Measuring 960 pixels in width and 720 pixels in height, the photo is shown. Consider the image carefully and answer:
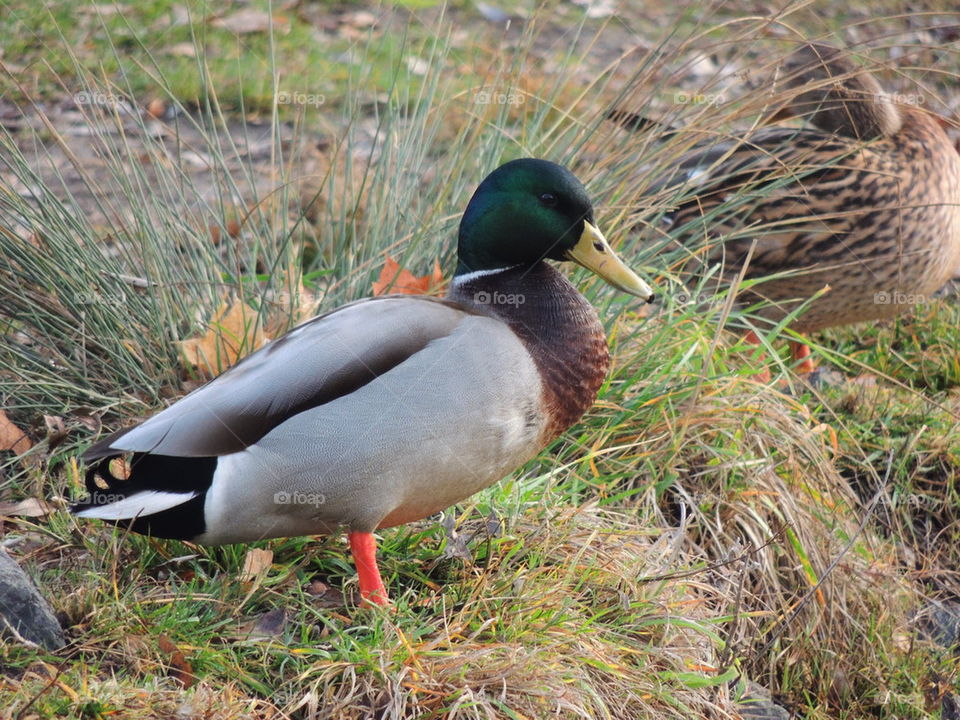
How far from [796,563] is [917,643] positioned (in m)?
0.42

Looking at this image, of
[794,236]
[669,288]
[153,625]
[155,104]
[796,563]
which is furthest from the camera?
[155,104]

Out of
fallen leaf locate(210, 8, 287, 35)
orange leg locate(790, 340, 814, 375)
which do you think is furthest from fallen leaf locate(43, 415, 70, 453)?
fallen leaf locate(210, 8, 287, 35)

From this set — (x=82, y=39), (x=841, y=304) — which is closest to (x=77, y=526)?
(x=841, y=304)

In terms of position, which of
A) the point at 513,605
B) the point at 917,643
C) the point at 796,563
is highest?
the point at 513,605

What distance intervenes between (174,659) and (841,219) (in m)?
2.61

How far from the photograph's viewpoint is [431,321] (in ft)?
7.88

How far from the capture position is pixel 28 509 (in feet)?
8.79

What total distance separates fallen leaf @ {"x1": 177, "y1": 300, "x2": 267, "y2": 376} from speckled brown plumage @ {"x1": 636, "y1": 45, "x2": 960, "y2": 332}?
150 centimetres

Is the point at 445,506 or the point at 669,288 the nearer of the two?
the point at 445,506

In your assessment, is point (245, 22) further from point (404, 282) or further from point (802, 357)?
point (802, 357)

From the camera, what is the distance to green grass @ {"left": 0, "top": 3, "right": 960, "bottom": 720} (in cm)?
226

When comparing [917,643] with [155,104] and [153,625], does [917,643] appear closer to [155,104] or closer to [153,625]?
[153,625]

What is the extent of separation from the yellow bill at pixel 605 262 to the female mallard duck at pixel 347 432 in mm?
256

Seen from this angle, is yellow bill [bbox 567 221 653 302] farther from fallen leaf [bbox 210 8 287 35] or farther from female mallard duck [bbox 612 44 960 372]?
fallen leaf [bbox 210 8 287 35]
